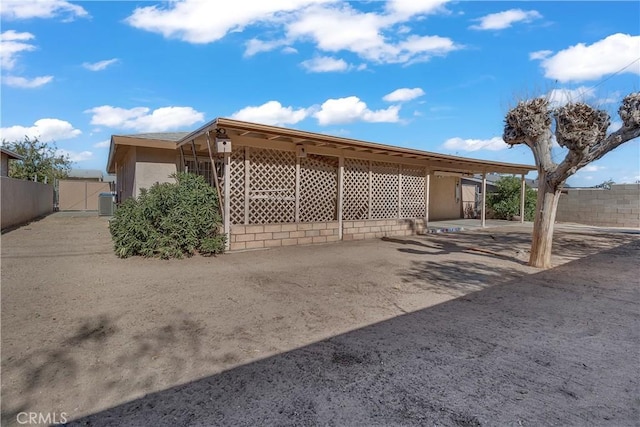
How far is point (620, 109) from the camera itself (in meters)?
6.05

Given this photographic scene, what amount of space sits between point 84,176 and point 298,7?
37133 millimetres

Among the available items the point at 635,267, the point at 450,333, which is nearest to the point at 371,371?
the point at 450,333

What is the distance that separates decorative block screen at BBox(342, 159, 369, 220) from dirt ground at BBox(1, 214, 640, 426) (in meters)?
4.03

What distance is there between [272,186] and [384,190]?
392 centimetres

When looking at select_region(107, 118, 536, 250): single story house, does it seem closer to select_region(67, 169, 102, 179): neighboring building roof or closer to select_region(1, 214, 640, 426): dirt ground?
select_region(1, 214, 640, 426): dirt ground

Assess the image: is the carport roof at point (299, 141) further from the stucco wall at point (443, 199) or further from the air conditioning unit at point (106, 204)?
the air conditioning unit at point (106, 204)

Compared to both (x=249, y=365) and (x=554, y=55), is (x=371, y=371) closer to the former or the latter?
(x=249, y=365)

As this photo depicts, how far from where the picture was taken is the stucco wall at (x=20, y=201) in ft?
37.9

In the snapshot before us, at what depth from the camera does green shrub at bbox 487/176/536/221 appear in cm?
1862

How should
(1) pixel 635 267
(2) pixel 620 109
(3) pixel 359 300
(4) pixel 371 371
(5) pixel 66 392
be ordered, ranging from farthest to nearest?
(1) pixel 635 267, (2) pixel 620 109, (3) pixel 359 300, (4) pixel 371 371, (5) pixel 66 392

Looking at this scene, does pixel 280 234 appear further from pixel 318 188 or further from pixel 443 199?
pixel 443 199

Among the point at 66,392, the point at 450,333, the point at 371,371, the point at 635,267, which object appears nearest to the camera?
the point at 66,392

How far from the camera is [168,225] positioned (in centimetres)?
679

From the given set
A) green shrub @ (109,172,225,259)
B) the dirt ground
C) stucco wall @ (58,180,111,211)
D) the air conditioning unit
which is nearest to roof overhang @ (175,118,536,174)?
green shrub @ (109,172,225,259)
